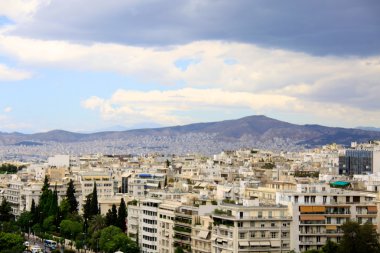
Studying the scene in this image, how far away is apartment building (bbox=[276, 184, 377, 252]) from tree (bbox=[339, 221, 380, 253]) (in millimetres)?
4943

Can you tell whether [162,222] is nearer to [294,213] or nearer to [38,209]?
[294,213]

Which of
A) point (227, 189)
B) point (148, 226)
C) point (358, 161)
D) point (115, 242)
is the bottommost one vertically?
point (115, 242)

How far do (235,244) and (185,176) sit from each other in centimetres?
5627

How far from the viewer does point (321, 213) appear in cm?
6869

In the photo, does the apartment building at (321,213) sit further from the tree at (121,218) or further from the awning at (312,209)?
the tree at (121,218)

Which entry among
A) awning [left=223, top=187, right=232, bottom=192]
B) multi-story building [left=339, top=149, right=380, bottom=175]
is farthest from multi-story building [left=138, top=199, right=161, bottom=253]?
multi-story building [left=339, top=149, right=380, bottom=175]

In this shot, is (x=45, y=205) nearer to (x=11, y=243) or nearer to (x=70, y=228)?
(x=70, y=228)

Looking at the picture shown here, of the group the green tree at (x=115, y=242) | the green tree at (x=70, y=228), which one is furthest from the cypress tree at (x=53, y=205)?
the green tree at (x=115, y=242)

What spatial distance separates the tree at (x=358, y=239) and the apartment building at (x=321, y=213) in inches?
195

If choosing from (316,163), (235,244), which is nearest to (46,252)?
(235,244)

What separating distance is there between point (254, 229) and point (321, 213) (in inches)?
204

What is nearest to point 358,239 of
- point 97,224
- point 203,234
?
point 203,234

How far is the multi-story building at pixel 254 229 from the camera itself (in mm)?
66750

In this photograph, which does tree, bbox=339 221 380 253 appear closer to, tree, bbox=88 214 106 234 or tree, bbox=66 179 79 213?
tree, bbox=88 214 106 234
